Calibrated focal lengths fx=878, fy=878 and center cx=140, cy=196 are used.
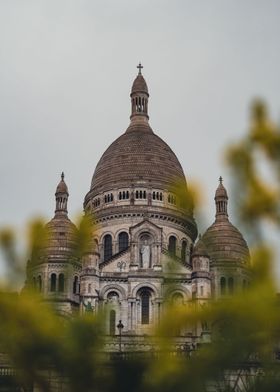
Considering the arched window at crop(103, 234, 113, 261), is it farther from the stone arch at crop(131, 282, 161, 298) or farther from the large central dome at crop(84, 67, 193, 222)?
the stone arch at crop(131, 282, 161, 298)

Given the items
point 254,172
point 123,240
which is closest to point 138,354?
point 254,172

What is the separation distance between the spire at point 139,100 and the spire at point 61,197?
10238mm

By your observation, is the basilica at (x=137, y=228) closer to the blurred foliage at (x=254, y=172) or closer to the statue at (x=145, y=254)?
the statue at (x=145, y=254)

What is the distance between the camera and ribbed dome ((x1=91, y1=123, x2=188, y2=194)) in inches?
2380

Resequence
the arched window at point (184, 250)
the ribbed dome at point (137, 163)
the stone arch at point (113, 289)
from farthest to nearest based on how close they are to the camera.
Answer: the ribbed dome at point (137, 163) < the arched window at point (184, 250) < the stone arch at point (113, 289)

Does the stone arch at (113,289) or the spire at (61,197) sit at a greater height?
the spire at (61,197)

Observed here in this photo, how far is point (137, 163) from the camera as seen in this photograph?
6147 centimetres

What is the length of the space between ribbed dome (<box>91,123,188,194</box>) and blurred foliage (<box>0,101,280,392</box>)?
47957mm

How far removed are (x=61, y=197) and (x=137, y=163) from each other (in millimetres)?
6152

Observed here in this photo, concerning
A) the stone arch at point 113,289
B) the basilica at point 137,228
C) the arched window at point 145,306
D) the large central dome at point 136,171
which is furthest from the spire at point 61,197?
the arched window at point 145,306

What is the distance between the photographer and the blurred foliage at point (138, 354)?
33.7ft

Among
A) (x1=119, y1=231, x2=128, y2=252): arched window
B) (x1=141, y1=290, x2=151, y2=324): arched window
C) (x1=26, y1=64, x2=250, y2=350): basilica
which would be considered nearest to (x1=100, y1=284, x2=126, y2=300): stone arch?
(x1=26, y1=64, x2=250, y2=350): basilica

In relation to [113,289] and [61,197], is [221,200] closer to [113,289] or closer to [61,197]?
[61,197]

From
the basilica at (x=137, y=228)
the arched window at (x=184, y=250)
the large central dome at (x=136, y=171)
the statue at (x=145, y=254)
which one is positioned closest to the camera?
the basilica at (x=137, y=228)
